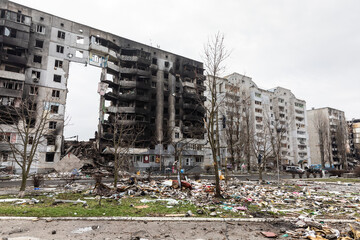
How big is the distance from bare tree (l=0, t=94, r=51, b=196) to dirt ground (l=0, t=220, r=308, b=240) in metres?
6.57

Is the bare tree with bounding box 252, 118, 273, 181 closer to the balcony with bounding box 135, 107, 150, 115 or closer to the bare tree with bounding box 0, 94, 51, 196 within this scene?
the bare tree with bounding box 0, 94, 51, 196

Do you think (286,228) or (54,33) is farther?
(54,33)

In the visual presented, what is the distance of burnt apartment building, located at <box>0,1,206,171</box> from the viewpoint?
3397cm

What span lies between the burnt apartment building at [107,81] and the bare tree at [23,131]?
1.15 meters

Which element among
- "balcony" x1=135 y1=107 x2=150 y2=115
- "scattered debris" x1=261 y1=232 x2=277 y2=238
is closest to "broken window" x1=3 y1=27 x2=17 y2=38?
"balcony" x1=135 y1=107 x2=150 y2=115

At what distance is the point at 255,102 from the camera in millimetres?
67500

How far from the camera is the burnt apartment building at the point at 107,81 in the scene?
33969 millimetres

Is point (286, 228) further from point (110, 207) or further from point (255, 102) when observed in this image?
point (255, 102)

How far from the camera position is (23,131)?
19.0m


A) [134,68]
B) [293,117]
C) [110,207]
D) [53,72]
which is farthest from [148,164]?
[293,117]

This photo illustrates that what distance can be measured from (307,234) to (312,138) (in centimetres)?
9308

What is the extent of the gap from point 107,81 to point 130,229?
129 ft

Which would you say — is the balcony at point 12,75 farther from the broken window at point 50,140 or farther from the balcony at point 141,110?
the balcony at point 141,110

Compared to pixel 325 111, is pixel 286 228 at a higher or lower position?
lower
